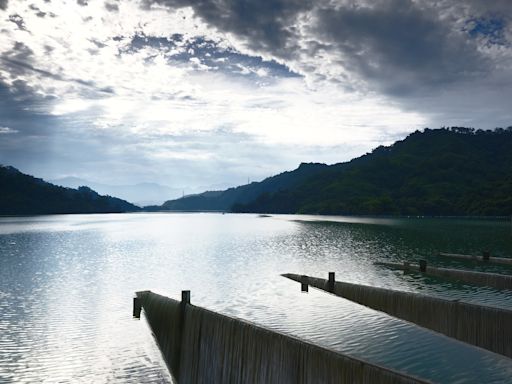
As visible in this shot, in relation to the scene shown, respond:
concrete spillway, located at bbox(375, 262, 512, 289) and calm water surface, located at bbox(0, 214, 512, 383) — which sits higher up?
concrete spillway, located at bbox(375, 262, 512, 289)

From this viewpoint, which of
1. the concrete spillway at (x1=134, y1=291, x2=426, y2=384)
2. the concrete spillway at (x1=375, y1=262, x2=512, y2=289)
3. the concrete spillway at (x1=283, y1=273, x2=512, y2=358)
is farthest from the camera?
the concrete spillway at (x1=375, y1=262, x2=512, y2=289)

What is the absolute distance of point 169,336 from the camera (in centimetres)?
2205

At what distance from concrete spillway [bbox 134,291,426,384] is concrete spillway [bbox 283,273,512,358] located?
10.2 metres

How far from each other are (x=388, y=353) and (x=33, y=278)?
138 feet

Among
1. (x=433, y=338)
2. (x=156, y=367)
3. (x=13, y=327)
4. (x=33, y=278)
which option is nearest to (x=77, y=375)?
(x=156, y=367)

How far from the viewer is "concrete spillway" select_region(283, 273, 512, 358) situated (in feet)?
57.9

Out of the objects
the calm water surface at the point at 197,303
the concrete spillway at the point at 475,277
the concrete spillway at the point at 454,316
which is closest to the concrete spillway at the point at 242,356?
the calm water surface at the point at 197,303

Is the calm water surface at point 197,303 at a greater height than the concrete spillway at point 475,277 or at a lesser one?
lesser

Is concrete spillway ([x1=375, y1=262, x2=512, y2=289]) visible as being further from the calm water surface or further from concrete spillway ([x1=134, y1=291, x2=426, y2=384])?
concrete spillway ([x1=134, y1=291, x2=426, y2=384])

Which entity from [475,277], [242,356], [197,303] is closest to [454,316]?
[242,356]

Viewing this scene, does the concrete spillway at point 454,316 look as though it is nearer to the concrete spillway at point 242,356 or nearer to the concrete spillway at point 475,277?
the concrete spillway at point 242,356

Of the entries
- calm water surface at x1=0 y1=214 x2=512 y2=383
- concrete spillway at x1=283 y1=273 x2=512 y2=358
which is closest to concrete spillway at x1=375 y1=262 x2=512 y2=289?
calm water surface at x1=0 y1=214 x2=512 y2=383

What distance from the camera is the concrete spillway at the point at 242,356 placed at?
11252 mm

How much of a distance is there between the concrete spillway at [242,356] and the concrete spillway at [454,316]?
10.2m
